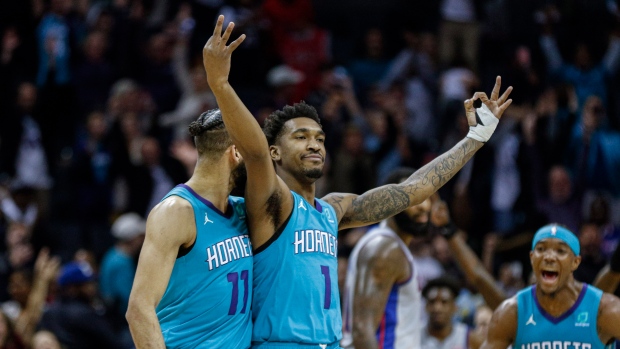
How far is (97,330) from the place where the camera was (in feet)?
36.7

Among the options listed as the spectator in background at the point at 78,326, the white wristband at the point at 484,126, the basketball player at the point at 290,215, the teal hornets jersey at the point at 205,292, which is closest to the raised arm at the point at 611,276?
the white wristband at the point at 484,126

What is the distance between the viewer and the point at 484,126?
6844 mm

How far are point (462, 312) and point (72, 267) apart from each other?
467cm

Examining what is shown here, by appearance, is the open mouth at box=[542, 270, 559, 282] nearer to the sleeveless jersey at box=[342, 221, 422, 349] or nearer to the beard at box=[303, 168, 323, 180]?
the sleeveless jersey at box=[342, 221, 422, 349]

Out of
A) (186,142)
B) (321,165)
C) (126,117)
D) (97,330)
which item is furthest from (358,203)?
(126,117)

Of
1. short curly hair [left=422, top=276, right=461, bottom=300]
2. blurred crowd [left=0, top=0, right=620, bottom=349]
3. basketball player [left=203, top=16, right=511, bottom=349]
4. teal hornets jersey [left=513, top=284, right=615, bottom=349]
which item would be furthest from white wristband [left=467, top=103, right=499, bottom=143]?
blurred crowd [left=0, top=0, right=620, bottom=349]

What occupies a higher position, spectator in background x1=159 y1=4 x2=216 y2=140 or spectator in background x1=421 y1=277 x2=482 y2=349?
spectator in background x1=159 y1=4 x2=216 y2=140

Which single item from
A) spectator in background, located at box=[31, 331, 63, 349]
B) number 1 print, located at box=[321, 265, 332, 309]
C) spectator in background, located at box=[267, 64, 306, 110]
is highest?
spectator in background, located at box=[267, 64, 306, 110]

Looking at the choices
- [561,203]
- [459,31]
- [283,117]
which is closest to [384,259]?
[283,117]

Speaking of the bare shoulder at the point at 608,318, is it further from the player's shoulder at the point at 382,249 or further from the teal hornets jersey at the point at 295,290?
the teal hornets jersey at the point at 295,290

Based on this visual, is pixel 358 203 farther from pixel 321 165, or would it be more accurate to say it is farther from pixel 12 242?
pixel 12 242

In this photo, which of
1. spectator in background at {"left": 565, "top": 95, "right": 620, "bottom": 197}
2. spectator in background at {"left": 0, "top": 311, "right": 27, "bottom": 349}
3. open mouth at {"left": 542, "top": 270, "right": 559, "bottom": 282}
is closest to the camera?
open mouth at {"left": 542, "top": 270, "right": 559, "bottom": 282}

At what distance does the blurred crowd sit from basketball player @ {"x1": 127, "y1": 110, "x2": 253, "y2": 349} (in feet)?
19.9

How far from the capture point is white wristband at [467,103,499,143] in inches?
269
